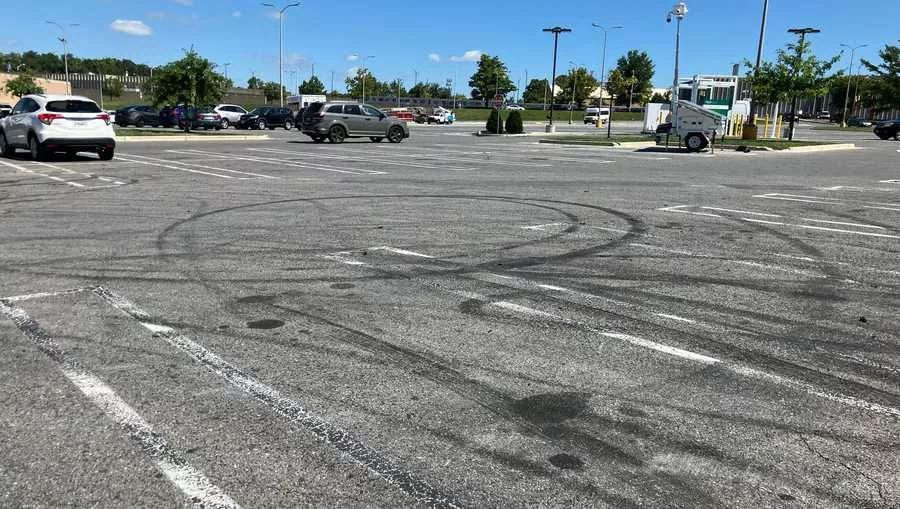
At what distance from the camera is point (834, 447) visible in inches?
129

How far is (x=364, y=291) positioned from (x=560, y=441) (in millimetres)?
2907

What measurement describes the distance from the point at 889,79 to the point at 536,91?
86.8 meters

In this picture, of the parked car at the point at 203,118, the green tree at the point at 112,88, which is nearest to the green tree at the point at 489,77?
the green tree at the point at 112,88

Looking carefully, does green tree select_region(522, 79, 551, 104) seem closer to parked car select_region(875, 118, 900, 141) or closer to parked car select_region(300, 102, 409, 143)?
parked car select_region(875, 118, 900, 141)

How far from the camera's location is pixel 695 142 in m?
28.4

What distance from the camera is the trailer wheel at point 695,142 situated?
28.2 meters

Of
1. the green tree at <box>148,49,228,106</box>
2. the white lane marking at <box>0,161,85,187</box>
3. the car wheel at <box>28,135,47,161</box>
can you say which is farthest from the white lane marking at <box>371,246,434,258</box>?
the green tree at <box>148,49,228,106</box>

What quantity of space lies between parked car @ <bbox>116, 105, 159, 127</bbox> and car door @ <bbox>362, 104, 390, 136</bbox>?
20908 mm

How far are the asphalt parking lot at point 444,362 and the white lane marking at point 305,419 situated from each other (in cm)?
2

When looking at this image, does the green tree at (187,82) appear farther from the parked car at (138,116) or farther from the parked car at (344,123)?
the parked car at (138,116)

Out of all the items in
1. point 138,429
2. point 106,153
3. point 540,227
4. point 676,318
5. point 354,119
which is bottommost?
point 138,429

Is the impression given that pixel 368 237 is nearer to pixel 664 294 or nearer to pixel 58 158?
pixel 664 294

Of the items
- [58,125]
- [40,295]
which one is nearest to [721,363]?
[40,295]

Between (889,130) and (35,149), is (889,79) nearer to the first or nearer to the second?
(889,130)
